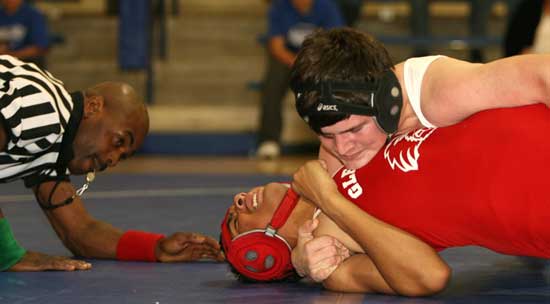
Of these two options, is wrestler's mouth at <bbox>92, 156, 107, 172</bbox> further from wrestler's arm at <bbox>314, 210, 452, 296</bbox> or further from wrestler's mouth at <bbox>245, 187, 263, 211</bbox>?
wrestler's arm at <bbox>314, 210, 452, 296</bbox>

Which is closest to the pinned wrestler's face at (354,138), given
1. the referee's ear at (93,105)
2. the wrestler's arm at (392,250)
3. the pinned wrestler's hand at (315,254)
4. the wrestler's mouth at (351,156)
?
the wrestler's mouth at (351,156)

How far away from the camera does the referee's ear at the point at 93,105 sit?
13.0ft

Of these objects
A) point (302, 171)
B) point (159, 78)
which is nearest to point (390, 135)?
point (302, 171)

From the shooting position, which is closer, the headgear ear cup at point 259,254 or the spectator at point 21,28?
the headgear ear cup at point 259,254

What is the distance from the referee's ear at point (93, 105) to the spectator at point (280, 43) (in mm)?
5297

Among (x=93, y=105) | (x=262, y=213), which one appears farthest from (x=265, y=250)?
(x=93, y=105)

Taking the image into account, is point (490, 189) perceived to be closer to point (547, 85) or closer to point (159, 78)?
point (547, 85)

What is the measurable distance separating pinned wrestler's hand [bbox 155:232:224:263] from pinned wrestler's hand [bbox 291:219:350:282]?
69 cm

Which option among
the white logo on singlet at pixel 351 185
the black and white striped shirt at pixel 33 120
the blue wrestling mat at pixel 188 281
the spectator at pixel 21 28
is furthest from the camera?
the spectator at pixel 21 28

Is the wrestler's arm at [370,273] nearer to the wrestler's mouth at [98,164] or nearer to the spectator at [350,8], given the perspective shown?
the wrestler's mouth at [98,164]

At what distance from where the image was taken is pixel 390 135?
11.3ft

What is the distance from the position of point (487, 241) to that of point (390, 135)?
442 mm

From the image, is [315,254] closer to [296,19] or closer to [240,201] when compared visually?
[240,201]

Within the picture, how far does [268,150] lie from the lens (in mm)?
9641
